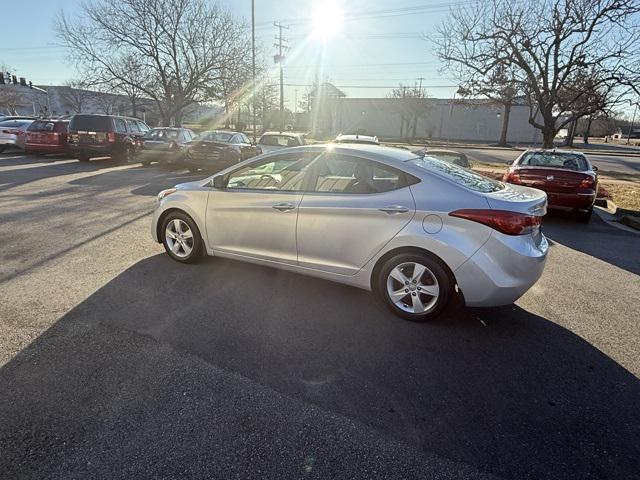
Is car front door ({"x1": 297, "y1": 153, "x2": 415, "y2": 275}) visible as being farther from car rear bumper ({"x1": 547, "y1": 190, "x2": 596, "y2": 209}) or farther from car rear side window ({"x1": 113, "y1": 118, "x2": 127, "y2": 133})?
car rear side window ({"x1": 113, "y1": 118, "x2": 127, "y2": 133})

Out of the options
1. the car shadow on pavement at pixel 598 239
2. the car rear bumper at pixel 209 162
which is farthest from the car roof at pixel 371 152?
the car rear bumper at pixel 209 162

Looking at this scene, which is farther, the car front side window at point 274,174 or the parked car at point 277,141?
the parked car at point 277,141

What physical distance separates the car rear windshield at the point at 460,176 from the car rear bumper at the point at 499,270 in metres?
0.58

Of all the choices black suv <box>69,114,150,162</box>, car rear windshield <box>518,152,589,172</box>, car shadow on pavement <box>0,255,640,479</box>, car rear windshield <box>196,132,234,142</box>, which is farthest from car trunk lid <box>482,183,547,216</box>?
black suv <box>69,114,150,162</box>

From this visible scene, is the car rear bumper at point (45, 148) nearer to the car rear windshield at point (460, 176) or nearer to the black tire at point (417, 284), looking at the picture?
the car rear windshield at point (460, 176)

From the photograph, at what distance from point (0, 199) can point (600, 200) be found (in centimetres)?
1476

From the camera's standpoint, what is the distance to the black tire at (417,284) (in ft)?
11.5

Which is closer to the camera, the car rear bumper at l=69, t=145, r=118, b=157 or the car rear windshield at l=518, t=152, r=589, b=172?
the car rear windshield at l=518, t=152, r=589, b=172

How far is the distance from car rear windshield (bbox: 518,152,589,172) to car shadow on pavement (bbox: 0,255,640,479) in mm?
6416

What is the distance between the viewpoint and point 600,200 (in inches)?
426

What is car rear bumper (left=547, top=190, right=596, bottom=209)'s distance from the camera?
320 inches

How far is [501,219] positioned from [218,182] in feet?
10.3

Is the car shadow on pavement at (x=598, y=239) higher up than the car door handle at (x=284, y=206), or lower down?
lower down

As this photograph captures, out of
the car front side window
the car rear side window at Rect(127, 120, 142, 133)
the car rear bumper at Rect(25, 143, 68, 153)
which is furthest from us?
the car rear side window at Rect(127, 120, 142, 133)
